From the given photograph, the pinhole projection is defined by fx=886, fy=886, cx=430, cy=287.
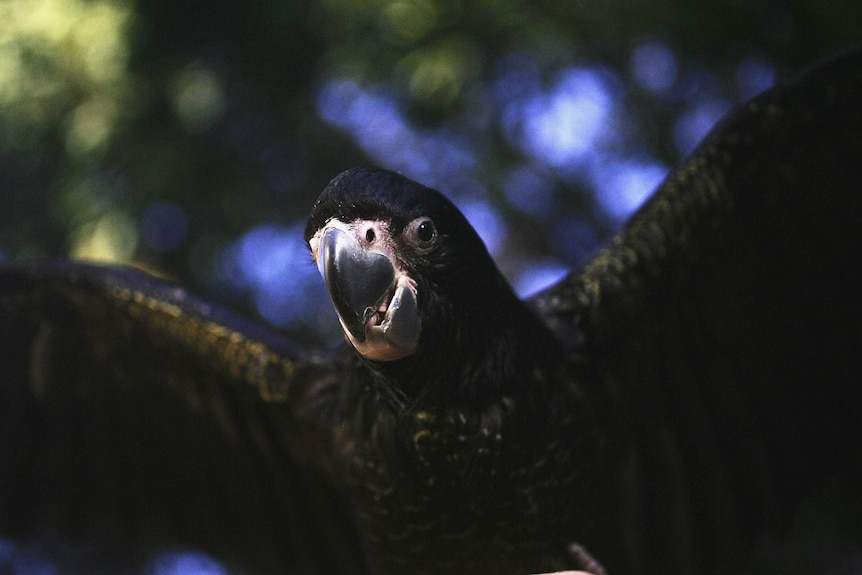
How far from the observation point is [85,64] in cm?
709

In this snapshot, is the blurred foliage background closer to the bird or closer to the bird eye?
the bird

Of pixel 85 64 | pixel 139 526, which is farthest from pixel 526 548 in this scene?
pixel 85 64

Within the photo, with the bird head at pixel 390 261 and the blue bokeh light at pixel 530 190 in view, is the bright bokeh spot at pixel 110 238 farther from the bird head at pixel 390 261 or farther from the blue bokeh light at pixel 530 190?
the bird head at pixel 390 261

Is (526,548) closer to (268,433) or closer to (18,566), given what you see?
(268,433)

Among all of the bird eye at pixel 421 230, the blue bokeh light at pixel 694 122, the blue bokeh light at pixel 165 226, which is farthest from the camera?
the blue bokeh light at pixel 165 226

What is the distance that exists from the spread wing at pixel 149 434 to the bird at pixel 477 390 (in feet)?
0.04

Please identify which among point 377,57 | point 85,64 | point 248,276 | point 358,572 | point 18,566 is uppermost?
point 85,64

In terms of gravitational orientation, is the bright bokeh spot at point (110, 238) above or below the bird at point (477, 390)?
above

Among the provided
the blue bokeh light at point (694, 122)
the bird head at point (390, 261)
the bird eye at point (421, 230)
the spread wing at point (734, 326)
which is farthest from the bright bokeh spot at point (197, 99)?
the bird eye at point (421, 230)

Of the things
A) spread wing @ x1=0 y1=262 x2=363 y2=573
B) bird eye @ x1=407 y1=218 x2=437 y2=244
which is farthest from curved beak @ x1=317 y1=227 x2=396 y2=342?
spread wing @ x1=0 y1=262 x2=363 y2=573

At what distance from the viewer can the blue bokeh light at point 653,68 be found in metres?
6.88

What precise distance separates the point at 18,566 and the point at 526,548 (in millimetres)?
5609

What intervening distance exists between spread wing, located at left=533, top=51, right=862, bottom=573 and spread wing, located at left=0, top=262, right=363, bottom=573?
4.31 feet

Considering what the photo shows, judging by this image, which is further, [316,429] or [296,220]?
[296,220]
